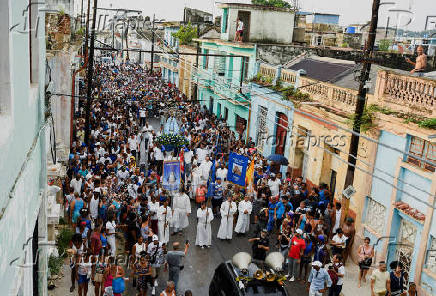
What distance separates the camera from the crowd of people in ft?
34.8

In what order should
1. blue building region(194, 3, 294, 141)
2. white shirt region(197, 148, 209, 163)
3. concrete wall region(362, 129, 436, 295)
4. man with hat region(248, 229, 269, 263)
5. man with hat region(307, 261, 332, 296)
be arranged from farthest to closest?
blue building region(194, 3, 294, 141) → white shirt region(197, 148, 209, 163) → man with hat region(248, 229, 269, 263) → concrete wall region(362, 129, 436, 295) → man with hat region(307, 261, 332, 296)

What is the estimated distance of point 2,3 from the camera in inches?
146

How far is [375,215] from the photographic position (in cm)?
1398

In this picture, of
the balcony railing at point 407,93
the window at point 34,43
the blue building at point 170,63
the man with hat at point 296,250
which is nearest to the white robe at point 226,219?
the man with hat at point 296,250

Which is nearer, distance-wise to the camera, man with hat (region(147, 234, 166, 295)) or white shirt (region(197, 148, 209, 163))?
man with hat (region(147, 234, 166, 295))

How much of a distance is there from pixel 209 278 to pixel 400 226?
5376mm

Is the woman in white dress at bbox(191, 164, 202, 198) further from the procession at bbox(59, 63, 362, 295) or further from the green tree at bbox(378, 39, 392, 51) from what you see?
the green tree at bbox(378, 39, 392, 51)

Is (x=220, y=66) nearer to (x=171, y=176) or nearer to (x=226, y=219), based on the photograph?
(x=171, y=176)

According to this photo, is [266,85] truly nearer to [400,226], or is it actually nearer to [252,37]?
[252,37]

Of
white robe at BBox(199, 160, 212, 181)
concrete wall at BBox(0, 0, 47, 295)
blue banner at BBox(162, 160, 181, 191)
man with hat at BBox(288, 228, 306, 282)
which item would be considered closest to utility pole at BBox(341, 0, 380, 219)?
man with hat at BBox(288, 228, 306, 282)

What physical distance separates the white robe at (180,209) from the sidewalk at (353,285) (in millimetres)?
4778

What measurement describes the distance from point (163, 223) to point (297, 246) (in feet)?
12.4

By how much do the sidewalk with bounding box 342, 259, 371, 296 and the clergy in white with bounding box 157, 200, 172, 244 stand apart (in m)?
4.93

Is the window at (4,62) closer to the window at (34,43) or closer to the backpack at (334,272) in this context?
the window at (34,43)
